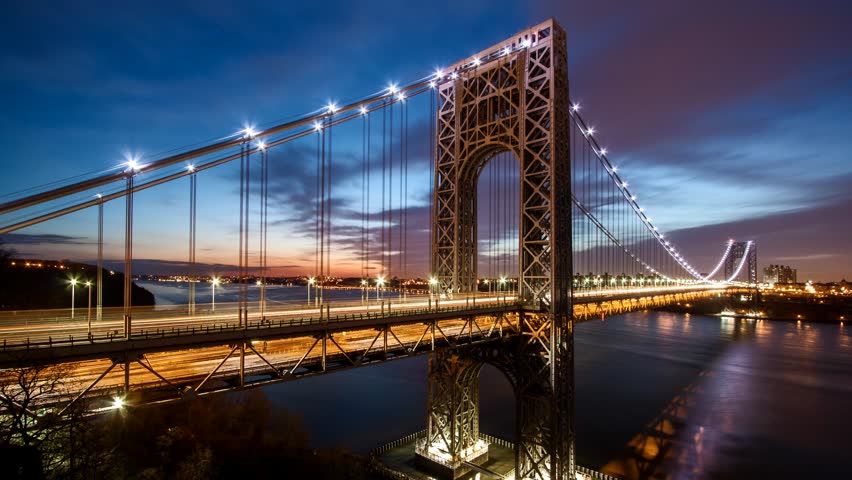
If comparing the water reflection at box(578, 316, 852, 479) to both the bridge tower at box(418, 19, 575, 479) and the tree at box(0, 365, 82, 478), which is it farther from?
the tree at box(0, 365, 82, 478)

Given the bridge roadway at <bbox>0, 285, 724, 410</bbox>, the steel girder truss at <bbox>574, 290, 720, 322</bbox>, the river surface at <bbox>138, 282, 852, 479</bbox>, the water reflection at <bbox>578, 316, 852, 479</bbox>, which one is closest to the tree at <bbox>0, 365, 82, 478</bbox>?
the bridge roadway at <bbox>0, 285, 724, 410</bbox>

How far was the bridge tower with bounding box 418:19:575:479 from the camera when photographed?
A: 2055 cm

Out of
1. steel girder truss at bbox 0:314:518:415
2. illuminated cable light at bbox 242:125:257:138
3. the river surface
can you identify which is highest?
illuminated cable light at bbox 242:125:257:138

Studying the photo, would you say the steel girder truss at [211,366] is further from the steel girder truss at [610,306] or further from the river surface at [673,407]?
the river surface at [673,407]

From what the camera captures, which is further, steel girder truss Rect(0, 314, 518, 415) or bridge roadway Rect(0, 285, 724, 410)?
steel girder truss Rect(0, 314, 518, 415)

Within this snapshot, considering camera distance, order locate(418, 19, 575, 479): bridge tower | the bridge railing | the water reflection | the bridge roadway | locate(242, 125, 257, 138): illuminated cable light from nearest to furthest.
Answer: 1. the bridge railing
2. the bridge roadway
3. locate(242, 125, 257, 138): illuminated cable light
4. locate(418, 19, 575, 479): bridge tower
5. the water reflection

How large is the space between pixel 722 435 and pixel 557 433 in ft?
79.6

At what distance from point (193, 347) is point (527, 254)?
1595 cm

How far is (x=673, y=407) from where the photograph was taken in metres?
41.7

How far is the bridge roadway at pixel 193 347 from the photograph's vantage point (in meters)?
9.33

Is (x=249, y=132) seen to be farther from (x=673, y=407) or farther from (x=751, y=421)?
(x=751, y=421)

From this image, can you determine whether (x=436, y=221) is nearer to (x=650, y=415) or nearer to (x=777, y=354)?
(x=650, y=415)

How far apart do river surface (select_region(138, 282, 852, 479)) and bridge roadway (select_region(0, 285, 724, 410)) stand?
2020 centimetres

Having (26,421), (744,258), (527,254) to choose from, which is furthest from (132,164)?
(744,258)
